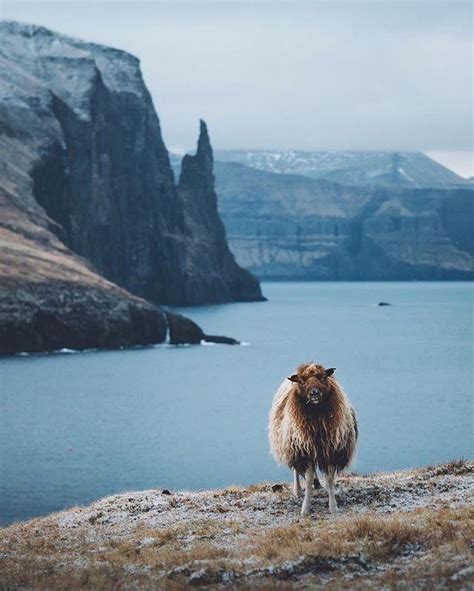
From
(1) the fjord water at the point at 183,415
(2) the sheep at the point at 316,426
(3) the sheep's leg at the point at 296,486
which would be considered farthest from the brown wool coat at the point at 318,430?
(1) the fjord water at the point at 183,415

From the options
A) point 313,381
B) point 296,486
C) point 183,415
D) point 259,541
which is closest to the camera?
point 259,541

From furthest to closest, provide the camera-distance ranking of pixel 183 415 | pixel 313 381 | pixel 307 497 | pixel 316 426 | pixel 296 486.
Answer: pixel 183 415 < pixel 296 486 < pixel 316 426 < pixel 313 381 < pixel 307 497

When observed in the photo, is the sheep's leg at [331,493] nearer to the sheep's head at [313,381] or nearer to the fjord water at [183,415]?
the sheep's head at [313,381]

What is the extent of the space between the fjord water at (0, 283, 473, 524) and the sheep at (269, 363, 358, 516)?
2915 cm

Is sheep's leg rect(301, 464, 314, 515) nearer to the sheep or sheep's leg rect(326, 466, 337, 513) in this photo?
the sheep

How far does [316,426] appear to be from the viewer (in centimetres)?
2556

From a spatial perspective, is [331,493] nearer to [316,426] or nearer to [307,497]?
[307,497]

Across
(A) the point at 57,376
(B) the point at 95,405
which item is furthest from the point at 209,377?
(B) the point at 95,405

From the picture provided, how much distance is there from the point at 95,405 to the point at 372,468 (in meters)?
39.2

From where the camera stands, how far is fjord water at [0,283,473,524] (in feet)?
227

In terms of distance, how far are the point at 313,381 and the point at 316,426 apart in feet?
3.09

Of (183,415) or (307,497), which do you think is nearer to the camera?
(307,497)

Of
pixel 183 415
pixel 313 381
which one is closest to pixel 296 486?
pixel 313 381

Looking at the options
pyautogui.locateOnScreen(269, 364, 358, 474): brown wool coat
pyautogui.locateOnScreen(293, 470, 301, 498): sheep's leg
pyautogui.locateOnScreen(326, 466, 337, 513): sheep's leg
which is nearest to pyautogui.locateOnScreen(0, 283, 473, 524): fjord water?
pyautogui.locateOnScreen(293, 470, 301, 498): sheep's leg
